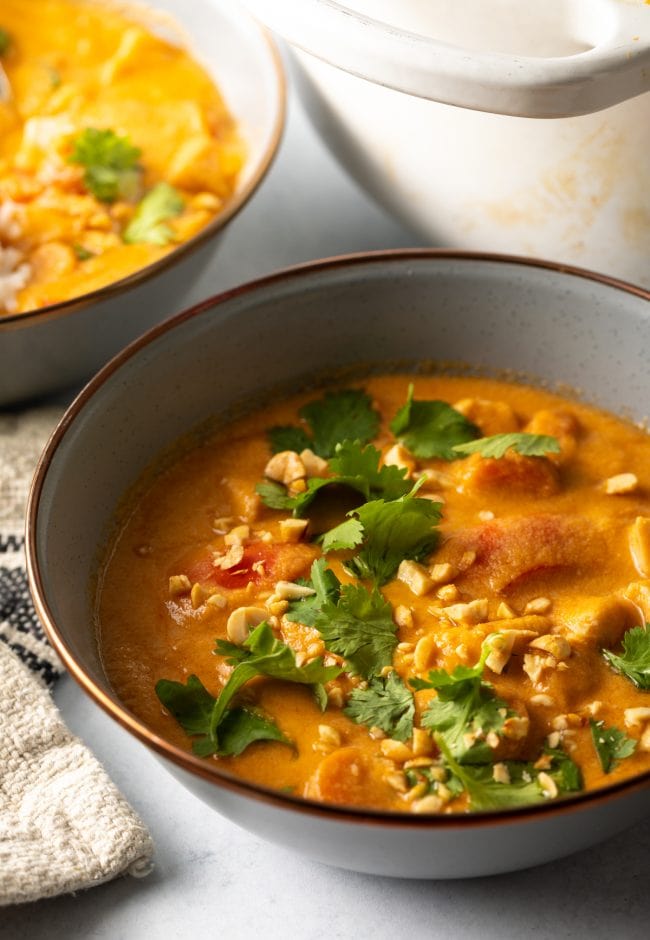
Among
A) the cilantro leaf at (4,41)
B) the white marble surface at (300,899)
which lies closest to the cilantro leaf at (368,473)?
the white marble surface at (300,899)

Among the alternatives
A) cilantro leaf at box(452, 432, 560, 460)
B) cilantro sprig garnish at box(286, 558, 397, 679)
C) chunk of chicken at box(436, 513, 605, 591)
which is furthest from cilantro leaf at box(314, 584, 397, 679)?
cilantro leaf at box(452, 432, 560, 460)

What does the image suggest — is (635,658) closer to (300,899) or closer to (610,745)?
(610,745)

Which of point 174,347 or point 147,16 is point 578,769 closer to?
point 174,347

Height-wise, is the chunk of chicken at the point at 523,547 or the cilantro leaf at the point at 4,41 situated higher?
the cilantro leaf at the point at 4,41

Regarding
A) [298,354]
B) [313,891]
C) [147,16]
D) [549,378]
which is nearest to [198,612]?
[313,891]

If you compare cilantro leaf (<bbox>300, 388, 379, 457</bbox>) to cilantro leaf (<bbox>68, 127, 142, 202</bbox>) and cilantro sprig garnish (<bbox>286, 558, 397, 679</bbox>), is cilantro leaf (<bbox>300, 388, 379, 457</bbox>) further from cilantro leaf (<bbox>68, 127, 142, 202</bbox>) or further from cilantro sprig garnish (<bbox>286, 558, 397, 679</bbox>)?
cilantro leaf (<bbox>68, 127, 142, 202</bbox>)

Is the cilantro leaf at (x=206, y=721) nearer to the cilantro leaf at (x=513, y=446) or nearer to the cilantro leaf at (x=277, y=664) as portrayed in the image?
the cilantro leaf at (x=277, y=664)

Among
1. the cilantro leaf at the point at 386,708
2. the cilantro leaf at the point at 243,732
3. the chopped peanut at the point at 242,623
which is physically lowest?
the cilantro leaf at the point at 243,732
